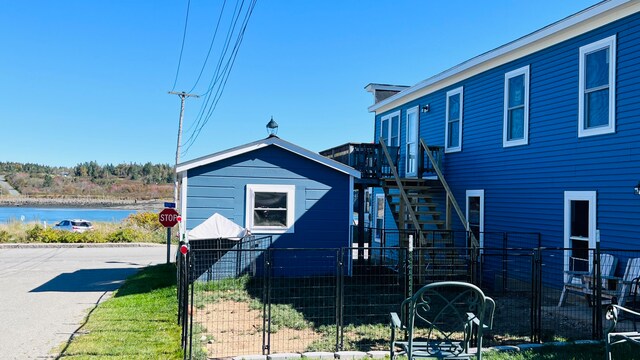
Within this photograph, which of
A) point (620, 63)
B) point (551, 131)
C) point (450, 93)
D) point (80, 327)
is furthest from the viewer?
point (450, 93)

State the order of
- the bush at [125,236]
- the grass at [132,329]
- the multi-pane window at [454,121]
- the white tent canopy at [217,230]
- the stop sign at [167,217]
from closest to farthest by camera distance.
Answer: the grass at [132,329] < the white tent canopy at [217,230] < the multi-pane window at [454,121] < the stop sign at [167,217] < the bush at [125,236]

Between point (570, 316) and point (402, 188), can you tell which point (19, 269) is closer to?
point (402, 188)

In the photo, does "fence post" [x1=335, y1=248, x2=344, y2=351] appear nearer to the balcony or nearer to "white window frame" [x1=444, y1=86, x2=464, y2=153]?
the balcony

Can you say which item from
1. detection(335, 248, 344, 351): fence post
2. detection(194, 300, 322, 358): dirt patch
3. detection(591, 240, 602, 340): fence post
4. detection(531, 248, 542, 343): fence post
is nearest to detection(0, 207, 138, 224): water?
detection(194, 300, 322, 358): dirt patch

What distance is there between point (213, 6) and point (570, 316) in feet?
34.1

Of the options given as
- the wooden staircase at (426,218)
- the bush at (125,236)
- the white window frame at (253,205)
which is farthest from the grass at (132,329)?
the bush at (125,236)

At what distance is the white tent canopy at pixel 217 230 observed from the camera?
11.0m

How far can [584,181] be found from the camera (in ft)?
30.8

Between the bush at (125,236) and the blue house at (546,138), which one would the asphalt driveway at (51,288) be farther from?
the blue house at (546,138)

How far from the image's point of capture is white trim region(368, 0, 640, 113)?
8680 millimetres

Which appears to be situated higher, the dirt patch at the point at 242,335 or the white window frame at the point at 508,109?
the white window frame at the point at 508,109

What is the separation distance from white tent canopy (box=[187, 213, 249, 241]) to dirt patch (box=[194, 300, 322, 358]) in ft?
8.65

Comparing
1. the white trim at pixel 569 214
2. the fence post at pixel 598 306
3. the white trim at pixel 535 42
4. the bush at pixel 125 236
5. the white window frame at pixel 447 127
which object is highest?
the white trim at pixel 535 42

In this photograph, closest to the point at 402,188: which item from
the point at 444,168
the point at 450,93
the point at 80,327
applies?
the point at 444,168
